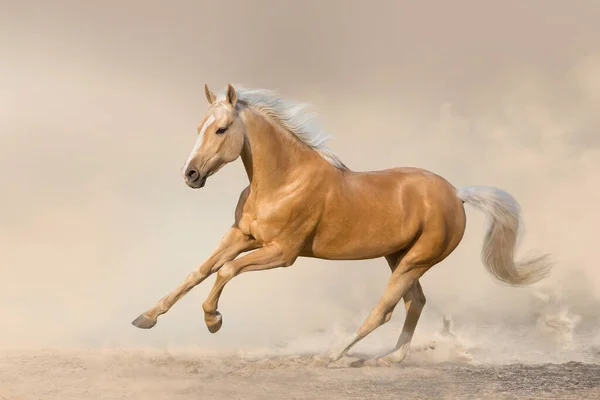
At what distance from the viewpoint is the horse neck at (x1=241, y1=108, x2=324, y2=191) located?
6.92m

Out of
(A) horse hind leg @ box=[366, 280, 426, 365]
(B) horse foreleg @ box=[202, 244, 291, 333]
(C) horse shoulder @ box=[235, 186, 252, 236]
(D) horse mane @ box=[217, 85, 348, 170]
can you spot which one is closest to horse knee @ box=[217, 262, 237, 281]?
(B) horse foreleg @ box=[202, 244, 291, 333]

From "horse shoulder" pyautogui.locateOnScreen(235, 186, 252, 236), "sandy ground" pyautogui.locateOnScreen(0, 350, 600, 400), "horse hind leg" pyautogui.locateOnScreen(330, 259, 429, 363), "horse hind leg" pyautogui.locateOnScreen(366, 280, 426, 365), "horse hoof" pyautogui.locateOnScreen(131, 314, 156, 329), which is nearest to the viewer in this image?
"sandy ground" pyautogui.locateOnScreen(0, 350, 600, 400)

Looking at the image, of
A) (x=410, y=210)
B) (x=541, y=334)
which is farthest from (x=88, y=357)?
(x=541, y=334)

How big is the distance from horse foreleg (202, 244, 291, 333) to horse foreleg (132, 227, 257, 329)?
211mm

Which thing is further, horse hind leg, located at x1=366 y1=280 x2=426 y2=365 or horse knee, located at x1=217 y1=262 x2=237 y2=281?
horse hind leg, located at x1=366 y1=280 x2=426 y2=365

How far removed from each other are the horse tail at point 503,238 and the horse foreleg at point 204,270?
1.77m

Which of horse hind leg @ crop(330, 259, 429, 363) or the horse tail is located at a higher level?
the horse tail

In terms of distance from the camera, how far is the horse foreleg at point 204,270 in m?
6.89

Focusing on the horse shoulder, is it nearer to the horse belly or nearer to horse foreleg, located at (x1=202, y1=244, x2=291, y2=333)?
horse foreleg, located at (x1=202, y1=244, x2=291, y2=333)

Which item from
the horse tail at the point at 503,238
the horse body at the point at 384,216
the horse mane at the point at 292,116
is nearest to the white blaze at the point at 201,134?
the horse mane at the point at 292,116

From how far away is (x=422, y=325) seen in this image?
929 cm

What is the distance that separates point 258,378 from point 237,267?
0.77 metres

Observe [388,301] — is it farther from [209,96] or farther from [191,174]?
[209,96]

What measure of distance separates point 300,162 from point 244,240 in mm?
676
